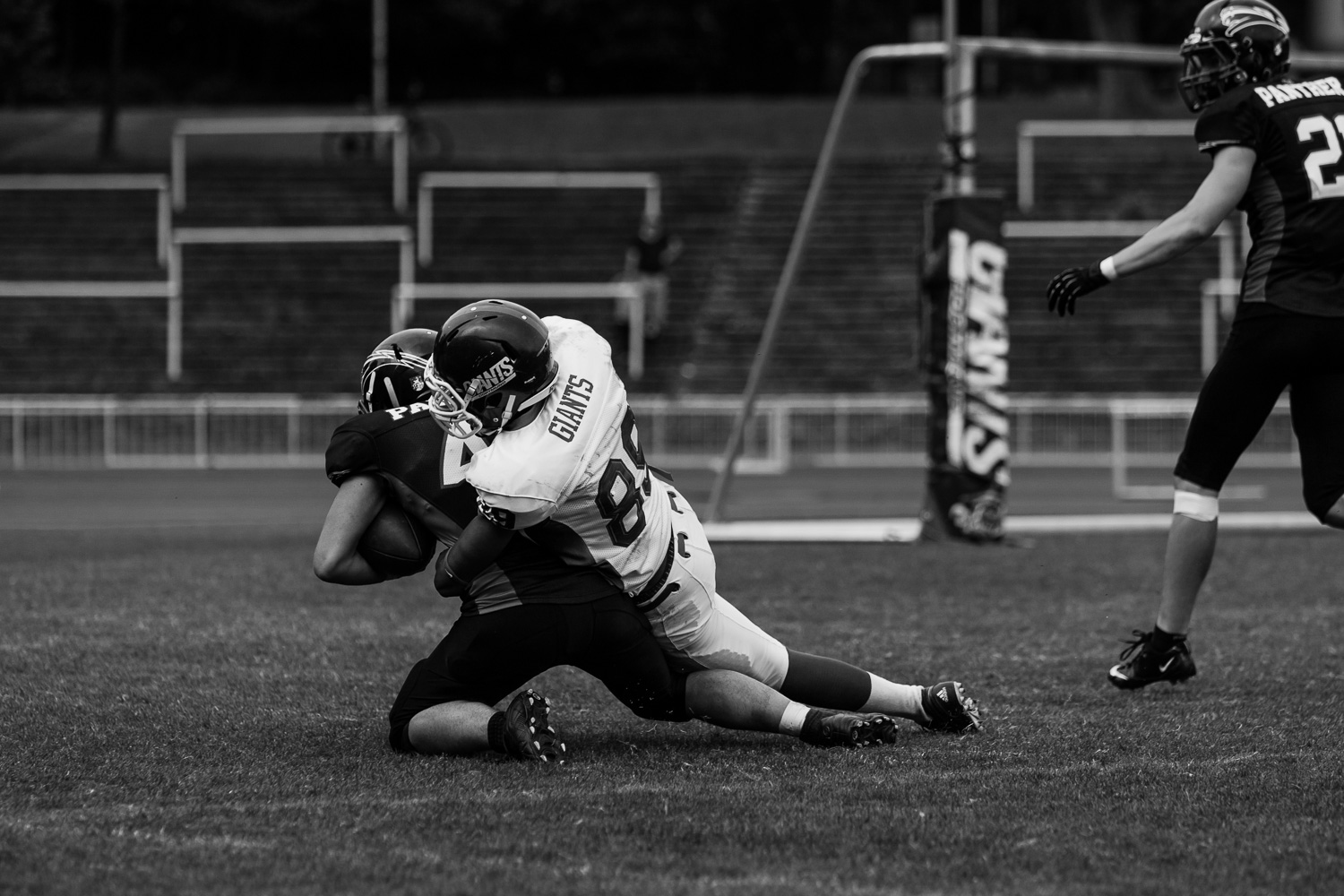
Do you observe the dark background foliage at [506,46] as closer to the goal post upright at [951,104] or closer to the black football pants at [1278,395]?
the goal post upright at [951,104]

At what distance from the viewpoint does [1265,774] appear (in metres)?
4.38

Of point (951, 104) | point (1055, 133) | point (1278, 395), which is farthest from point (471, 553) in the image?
point (1055, 133)

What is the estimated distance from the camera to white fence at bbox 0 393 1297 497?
20297mm

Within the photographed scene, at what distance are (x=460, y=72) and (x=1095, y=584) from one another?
41.8 m

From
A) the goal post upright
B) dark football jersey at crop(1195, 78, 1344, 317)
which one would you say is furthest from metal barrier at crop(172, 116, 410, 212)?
dark football jersey at crop(1195, 78, 1344, 317)

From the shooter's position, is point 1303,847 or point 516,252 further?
point 516,252

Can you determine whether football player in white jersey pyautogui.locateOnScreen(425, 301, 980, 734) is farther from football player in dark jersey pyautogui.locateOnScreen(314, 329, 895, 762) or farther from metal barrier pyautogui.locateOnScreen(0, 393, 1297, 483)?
metal barrier pyautogui.locateOnScreen(0, 393, 1297, 483)

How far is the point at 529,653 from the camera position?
4.72 meters

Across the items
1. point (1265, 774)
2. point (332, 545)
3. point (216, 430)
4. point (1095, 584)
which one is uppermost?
point (332, 545)

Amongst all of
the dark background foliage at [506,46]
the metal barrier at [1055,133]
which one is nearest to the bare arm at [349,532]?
the metal barrier at [1055,133]

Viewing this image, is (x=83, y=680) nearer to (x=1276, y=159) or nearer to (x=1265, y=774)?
(x=1265, y=774)

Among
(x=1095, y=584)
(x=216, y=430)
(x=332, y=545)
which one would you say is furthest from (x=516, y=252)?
(x=332, y=545)

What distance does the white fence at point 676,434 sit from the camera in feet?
66.6

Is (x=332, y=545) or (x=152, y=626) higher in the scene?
(x=332, y=545)
